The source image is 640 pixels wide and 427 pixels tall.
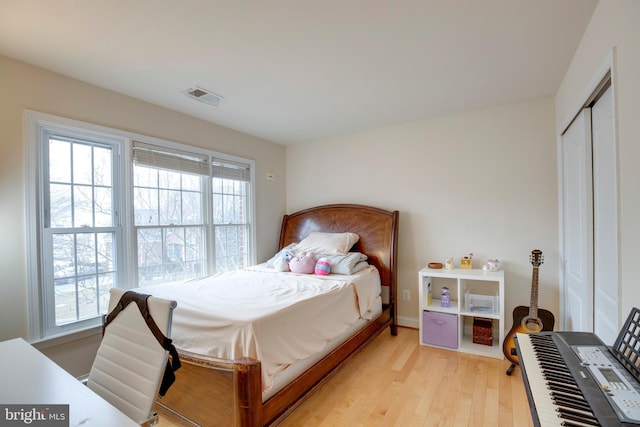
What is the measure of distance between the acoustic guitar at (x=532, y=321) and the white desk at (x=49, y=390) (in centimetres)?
272

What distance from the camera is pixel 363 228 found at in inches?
144

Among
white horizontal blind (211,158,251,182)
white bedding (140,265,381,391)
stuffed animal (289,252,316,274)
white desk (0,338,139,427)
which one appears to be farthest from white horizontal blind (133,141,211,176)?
white desk (0,338,139,427)

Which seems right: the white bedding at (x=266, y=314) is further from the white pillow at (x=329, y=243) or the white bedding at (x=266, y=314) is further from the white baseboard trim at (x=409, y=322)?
the white baseboard trim at (x=409, y=322)

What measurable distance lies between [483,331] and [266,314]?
2274 mm

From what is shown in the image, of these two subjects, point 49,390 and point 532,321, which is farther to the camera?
point 532,321

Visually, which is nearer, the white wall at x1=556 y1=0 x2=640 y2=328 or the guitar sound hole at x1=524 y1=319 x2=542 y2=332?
the white wall at x1=556 y1=0 x2=640 y2=328

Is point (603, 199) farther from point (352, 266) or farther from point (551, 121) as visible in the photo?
point (352, 266)

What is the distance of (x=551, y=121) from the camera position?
2848mm

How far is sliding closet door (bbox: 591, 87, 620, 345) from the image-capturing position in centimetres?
157

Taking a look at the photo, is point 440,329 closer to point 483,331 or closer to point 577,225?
point 483,331

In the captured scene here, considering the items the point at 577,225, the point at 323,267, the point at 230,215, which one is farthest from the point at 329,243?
the point at 577,225

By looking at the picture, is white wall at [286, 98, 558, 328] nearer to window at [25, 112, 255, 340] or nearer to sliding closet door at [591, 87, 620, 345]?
sliding closet door at [591, 87, 620, 345]

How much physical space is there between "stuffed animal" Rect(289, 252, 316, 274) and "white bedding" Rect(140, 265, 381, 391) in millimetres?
187

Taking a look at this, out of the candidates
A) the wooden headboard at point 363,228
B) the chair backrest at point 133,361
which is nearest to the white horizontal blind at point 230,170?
the wooden headboard at point 363,228
